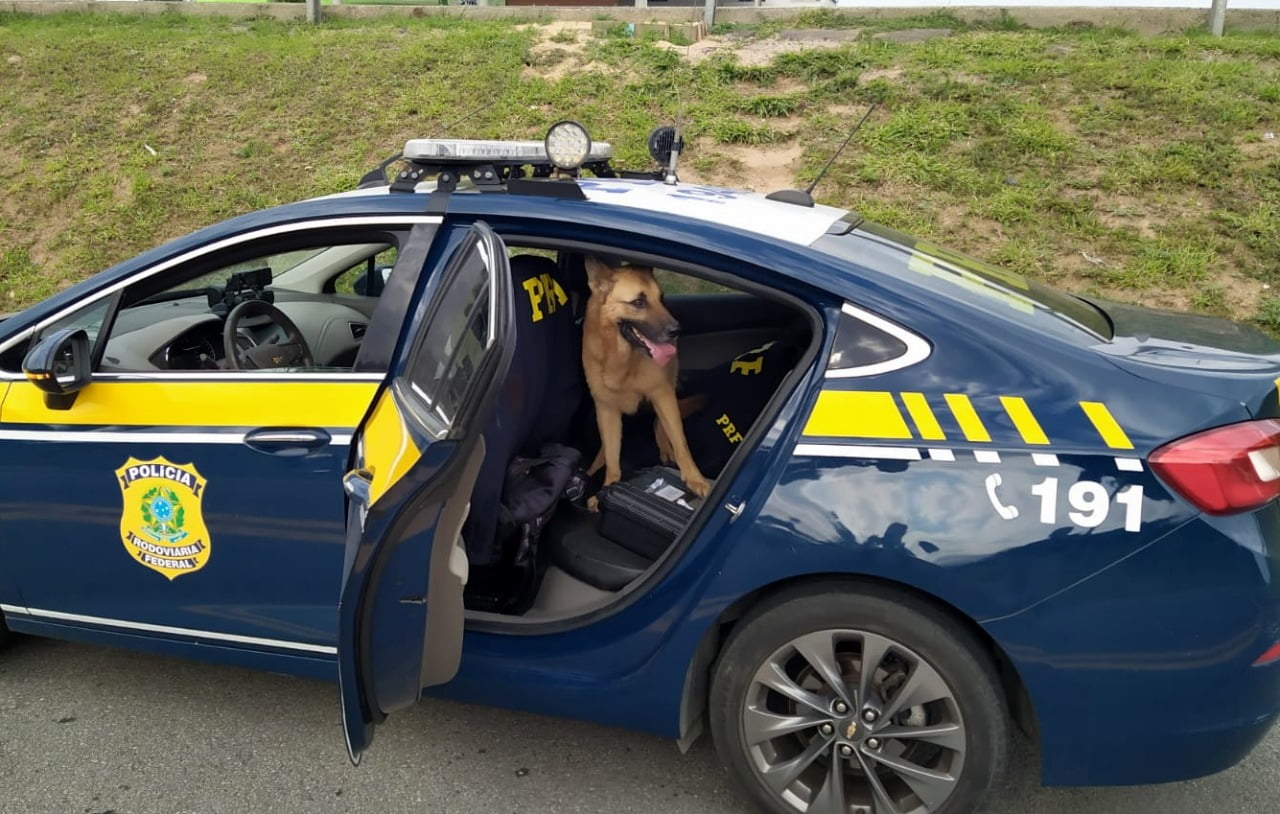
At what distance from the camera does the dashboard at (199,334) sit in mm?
2857

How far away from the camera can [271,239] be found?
2.57m

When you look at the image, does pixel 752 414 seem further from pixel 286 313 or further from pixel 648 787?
pixel 286 313

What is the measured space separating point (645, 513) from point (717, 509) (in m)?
0.63

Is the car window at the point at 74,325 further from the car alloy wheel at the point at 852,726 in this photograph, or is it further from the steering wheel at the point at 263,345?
the car alloy wheel at the point at 852,726

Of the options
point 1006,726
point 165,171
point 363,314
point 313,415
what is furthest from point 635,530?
point 165,171

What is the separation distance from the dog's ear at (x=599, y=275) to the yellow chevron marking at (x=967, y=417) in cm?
135

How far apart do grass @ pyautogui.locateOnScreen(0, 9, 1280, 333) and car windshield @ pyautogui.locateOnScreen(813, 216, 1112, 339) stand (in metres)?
3.73

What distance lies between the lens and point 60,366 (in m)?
2.54

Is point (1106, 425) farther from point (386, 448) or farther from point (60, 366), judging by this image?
point (60, 366)

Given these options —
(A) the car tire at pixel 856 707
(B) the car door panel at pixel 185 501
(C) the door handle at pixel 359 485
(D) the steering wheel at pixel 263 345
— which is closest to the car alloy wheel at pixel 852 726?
(A) the car tire at pixel 856 707

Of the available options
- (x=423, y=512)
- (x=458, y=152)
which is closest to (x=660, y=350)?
(x=458, y=152)

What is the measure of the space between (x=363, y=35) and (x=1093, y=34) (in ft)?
24.5

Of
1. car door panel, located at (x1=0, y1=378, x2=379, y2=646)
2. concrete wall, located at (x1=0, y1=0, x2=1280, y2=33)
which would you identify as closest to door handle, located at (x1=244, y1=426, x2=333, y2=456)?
car door panel, located at (x1=0, y1=378, x2=379, y2=646)

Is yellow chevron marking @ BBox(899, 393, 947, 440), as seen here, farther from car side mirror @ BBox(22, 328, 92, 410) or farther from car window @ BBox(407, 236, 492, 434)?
car side mirror @ BBox(22, 328, 92, 410)
